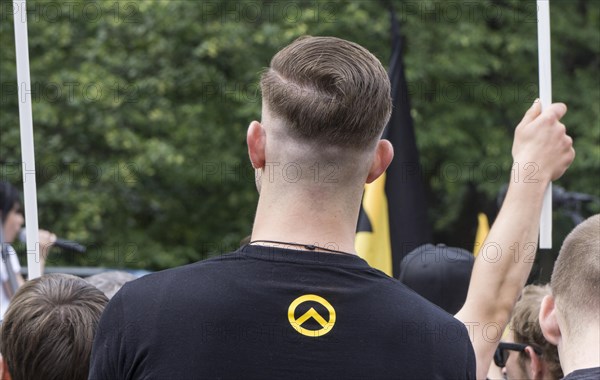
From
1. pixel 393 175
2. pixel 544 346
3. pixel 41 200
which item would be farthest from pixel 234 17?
pixel 544 346

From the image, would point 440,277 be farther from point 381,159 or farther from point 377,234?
point 381,159

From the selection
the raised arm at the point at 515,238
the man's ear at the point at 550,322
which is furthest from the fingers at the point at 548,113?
Result: the man's ear at the point at 550,322

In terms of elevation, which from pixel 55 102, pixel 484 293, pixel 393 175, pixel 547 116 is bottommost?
pixel 55 102

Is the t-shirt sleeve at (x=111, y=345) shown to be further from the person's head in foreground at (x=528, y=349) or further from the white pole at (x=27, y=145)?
the person's head in foreground at (x=528, y=349)

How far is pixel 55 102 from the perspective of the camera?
33.3 ft

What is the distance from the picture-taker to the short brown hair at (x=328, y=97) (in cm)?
175

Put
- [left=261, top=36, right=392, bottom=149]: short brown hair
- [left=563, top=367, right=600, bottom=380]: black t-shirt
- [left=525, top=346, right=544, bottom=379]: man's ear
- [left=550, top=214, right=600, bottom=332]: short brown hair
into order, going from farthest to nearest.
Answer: [left=525, top=346, right=544, bottom=379]: man's ear < [left=550, top=214, right=600, bottom=332]: short brown hair < [left=563, top=367, right=600, bottom=380]: black t-shirt < [left=261, top=36, right=392, bottom=149]: short brown hair

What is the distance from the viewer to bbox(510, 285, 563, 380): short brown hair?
108 inches

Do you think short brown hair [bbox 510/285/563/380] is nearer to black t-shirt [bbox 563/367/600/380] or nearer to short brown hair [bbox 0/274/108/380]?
black t-shirt [bbox 563/367/600/380]

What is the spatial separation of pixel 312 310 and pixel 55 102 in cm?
901

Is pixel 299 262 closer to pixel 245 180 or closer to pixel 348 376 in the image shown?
pixel 348 376

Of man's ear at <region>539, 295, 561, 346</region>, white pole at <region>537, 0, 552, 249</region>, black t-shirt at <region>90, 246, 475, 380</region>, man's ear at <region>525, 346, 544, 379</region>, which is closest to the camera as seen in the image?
black t-shirt at <region>90, 246, 475, 380</region>

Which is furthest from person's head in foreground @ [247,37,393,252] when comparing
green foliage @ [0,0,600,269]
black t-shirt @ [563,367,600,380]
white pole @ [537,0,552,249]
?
green foliage @ [0,0,600,269]

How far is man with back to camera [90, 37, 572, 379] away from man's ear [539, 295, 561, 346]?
508 millimetres
